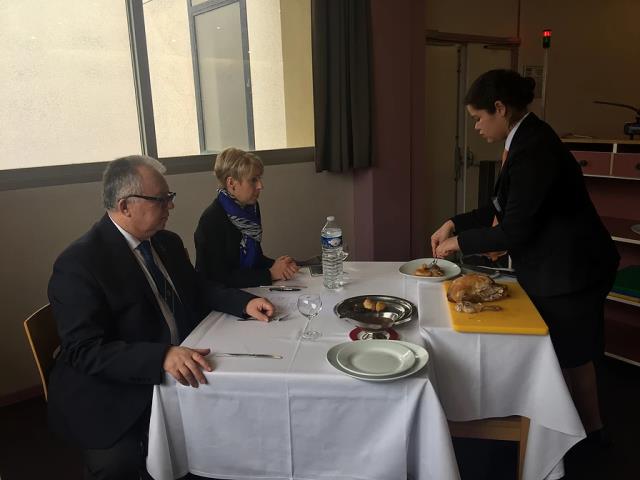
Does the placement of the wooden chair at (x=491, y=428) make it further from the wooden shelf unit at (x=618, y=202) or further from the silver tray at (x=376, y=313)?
the wooden shelf unit at (x=618, y=202)

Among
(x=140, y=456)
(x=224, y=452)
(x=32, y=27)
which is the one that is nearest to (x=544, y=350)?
(x=224, y=452)

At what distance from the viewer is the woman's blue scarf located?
7.07 ft

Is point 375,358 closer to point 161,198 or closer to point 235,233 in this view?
point 161,198

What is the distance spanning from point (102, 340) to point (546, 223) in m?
1.47

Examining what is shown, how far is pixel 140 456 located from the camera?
1.53 meters

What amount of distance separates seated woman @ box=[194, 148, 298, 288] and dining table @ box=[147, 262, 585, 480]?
0.43 metres

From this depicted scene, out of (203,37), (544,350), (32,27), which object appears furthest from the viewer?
(203,37)

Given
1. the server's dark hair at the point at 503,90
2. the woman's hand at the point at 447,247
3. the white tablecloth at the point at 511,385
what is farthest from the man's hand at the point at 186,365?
the server's dark hair at the point at 503,90

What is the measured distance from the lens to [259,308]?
170cm

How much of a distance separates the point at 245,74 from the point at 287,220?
42.3 inches

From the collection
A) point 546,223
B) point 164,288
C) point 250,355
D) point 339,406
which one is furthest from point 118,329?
point 546,223

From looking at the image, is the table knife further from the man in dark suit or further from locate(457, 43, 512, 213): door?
locate(457, 43, 512, 213): door

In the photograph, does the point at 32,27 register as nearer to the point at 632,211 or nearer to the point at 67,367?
the point at 67,367

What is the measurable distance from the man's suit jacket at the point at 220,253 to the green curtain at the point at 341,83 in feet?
5.64
